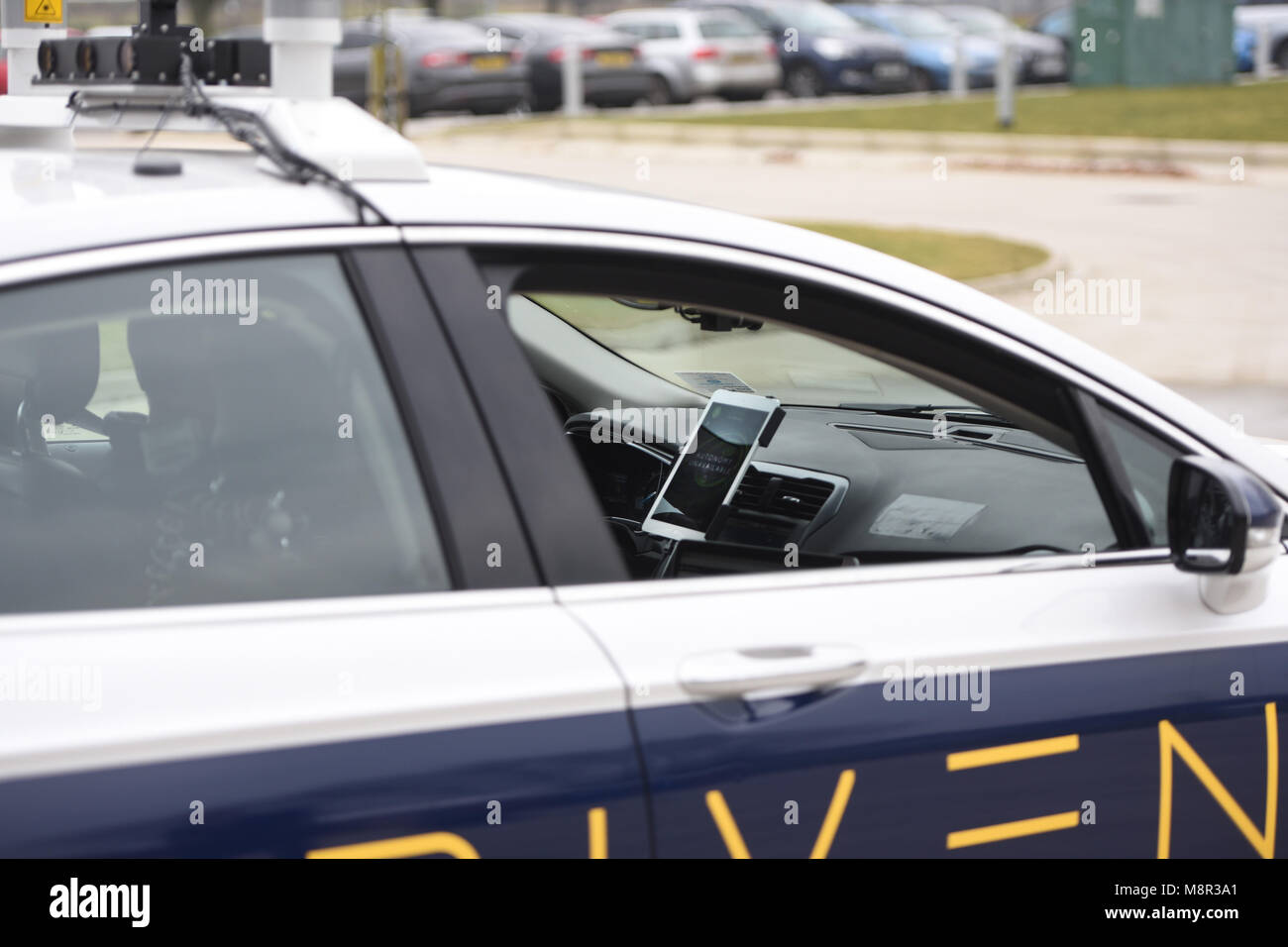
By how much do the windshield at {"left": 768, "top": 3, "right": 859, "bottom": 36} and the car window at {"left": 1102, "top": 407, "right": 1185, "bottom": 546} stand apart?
26101 mm

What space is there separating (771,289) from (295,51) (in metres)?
0.93

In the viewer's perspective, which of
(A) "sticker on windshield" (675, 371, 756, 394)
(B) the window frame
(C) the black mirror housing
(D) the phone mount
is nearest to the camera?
(B) the window frame

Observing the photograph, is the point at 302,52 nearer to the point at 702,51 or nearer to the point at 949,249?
the point at 949,249

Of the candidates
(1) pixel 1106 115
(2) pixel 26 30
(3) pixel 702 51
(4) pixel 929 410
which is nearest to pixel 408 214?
(2) pixel 26 30

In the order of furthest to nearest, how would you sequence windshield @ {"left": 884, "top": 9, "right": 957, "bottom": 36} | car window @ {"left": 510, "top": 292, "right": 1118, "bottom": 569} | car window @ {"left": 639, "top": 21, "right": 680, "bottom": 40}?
windshield @ {"left": 884, "top": 9, "right": 957, "bottom": 36} → car window @ {"left": 639, "top": 21, "right": 680, "bottom": 40} → car window @ {"left": 510, "top": 292, "right": 1118, "bottom": 569}

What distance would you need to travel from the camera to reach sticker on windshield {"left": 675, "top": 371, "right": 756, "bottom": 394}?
3.47 metres

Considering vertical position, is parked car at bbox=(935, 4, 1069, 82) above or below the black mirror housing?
above

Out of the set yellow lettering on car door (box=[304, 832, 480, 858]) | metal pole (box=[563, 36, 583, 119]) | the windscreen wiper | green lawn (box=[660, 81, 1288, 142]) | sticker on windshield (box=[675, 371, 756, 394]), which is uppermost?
metal pole (box=[563, 36, 583, 119])

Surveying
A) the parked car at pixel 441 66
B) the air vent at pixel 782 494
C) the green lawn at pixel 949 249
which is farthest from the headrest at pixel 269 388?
the parked car at pixel 441 66

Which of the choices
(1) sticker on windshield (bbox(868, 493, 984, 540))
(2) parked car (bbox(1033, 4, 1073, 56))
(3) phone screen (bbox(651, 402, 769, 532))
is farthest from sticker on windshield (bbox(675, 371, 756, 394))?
(2) parked car (bbox(1033, 4, 1073, 56))

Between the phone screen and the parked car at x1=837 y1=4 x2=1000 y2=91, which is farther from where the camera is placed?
the parked car at x1=837 y1=4 x2=1000 y2=91

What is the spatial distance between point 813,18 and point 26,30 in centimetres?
2662

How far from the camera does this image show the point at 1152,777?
1.98 metres

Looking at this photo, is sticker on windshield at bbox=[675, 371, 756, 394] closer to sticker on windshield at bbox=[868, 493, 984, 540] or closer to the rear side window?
sticker on windshield at bbox=[868, 493, 984, 540]
